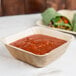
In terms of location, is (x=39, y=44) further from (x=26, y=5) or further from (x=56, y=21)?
(x=26, y=5)

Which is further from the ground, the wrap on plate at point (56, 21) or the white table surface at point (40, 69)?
the wrap on plate at point (56, 21)

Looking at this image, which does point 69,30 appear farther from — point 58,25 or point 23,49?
point 23,49

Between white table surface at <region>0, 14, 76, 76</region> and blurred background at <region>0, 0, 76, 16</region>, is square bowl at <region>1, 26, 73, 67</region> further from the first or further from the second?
blurred background at <region>0, 0, 76, 16</region>

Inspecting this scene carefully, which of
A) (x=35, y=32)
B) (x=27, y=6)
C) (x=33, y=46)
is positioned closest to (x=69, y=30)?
(x=35, y=32)

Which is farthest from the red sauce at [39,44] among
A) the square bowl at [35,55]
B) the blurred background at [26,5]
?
the blurred background at [26,5]

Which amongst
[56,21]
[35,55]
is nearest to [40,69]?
[35,55]

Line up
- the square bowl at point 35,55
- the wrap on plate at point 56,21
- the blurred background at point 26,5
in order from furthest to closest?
1. the blurred background at point 26,5
2. the wrap on plate at point 56,21
3. the square bowl at point 35,55

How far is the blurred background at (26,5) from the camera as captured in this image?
1.09 meters

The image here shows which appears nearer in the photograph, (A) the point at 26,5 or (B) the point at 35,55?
(B) the point at 35,55

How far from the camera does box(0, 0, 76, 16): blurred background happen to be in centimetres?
109

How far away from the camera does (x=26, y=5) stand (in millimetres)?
1132

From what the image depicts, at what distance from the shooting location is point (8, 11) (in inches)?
43.8

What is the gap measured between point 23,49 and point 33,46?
1.1 inches

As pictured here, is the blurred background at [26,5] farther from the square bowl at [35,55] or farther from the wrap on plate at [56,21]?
the square bowl at [35,55]
